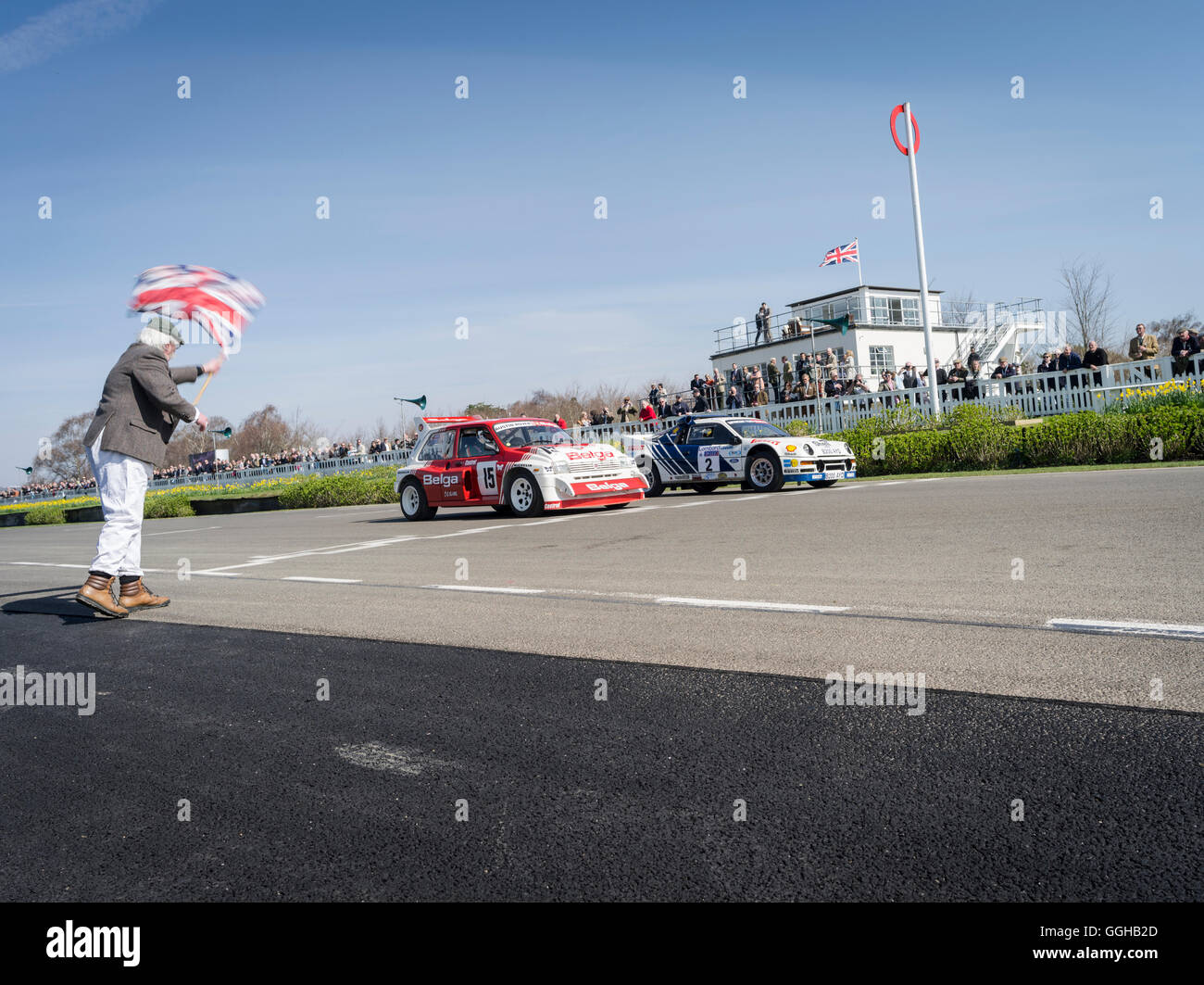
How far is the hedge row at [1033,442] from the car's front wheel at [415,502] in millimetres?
11113

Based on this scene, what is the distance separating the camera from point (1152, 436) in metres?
18.4

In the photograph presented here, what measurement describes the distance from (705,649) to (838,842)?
99.7 inches

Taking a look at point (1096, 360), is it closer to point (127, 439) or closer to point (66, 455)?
point (127, 439)

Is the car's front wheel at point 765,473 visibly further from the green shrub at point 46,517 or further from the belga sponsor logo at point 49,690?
the green shrub at point 46,517

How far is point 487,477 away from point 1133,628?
1229cm

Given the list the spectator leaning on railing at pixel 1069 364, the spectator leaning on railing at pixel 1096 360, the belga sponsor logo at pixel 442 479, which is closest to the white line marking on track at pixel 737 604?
the belga sponsor logo at pixel 442 479

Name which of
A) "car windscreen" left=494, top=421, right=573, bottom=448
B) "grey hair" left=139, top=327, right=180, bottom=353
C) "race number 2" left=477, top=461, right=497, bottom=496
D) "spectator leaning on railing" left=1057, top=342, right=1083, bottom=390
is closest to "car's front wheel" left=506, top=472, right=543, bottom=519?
"race number 2" left=477, top=461, right=497, bottom=496

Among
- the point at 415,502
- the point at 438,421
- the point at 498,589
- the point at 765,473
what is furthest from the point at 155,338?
the point at 765,473

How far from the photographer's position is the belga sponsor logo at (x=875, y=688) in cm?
407

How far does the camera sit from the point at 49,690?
17.5ft

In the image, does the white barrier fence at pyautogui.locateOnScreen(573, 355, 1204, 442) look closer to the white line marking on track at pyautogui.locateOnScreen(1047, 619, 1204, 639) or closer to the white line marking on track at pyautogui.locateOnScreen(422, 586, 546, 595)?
the white line marking on track at pyautogui.locateOnScreen(422, 586, 546, 595)
